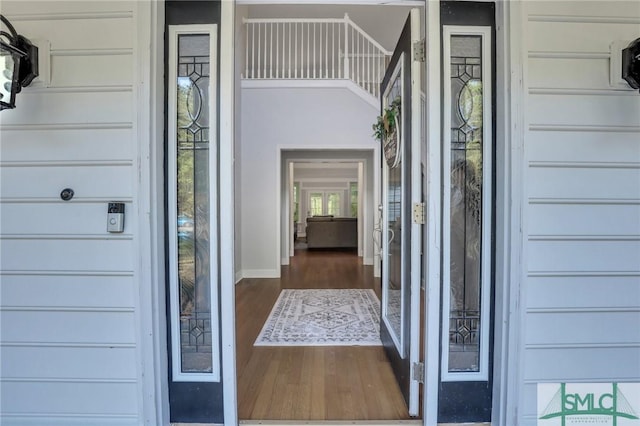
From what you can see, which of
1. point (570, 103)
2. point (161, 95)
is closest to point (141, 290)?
point (161, 95)

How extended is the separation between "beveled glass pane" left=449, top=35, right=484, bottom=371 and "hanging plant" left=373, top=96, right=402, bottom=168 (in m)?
0.44

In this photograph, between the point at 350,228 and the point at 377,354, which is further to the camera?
the point at 350,228

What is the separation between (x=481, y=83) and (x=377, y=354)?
1.98 metres

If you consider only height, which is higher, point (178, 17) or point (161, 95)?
point (178, 17)

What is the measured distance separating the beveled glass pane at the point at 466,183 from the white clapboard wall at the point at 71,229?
1.55m

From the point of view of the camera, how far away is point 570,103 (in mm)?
1425

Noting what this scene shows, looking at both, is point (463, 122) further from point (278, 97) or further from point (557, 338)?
point (278, 97)

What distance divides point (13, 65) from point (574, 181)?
2.54 meters

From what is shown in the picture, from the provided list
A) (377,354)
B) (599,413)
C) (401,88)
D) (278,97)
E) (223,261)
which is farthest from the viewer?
(278,97)

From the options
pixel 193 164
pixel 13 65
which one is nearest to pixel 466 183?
pixel 193 164

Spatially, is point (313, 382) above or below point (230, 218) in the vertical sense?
below

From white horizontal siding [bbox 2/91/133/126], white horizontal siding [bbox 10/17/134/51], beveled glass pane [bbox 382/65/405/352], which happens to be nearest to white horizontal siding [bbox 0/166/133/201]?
white horizontal siding [bbox 2/91/133/126]

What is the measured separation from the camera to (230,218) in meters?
1.52

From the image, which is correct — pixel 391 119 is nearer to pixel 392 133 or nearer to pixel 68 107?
pixel 392 133
